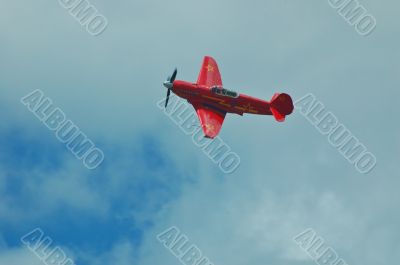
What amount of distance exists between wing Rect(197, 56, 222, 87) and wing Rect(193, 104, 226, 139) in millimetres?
4503

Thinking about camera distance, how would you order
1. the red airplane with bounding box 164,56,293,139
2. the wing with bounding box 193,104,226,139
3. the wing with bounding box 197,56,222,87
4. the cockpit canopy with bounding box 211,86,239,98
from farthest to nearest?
1. the wing with bounding box 197,56,222,87
2. the cockpit canopy with bounding box 211,86,239,98
3. the red airplane with bounding box 164,56,293,139
4. the wing with bounding box 193,104,226,139

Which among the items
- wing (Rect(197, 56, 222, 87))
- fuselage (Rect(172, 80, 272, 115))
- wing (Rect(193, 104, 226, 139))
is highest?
wing (Rect(197, 56, 222, 87))

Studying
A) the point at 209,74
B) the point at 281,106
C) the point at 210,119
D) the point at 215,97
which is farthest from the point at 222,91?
the point at 281,106

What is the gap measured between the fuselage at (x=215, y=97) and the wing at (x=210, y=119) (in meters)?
0.52

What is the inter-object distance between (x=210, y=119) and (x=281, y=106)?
788cm

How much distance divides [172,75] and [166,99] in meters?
2.69

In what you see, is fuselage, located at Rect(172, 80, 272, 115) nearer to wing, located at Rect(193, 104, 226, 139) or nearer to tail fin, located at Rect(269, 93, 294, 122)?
wing, located at Rect(193, 104, 226, 139)

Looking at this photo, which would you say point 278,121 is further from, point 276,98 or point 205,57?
point 205,57

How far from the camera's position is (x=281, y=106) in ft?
246

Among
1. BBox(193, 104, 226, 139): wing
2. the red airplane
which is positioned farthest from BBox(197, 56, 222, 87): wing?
BBox(193, 104, 226, 139): wing

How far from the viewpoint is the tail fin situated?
74688 mm

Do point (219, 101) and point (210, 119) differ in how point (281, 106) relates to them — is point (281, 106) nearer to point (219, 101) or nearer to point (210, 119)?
point (219, 101)

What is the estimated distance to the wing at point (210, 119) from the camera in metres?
71.6

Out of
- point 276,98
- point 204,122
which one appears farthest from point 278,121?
point 204,122
